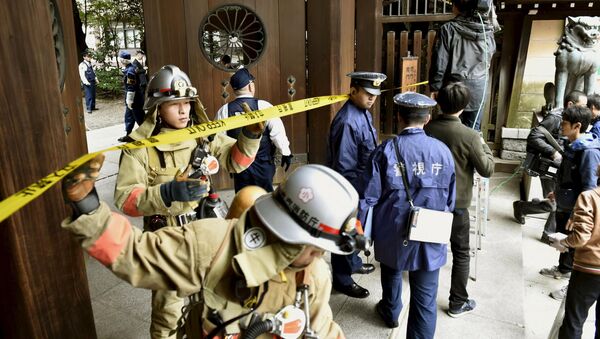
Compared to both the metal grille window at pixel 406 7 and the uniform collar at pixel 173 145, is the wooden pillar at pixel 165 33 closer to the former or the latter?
the metal grille window at pixel 406 7

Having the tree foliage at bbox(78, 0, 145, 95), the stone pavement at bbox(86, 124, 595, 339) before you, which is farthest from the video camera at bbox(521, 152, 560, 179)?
the tree foliage at bbox(78, 0, 145, 95)

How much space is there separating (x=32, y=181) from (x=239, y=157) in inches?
48.7

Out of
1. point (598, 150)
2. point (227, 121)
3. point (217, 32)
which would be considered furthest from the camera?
point (217, 32)

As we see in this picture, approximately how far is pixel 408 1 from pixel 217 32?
3136 mm

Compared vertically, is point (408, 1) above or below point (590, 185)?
above

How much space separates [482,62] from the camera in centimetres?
490

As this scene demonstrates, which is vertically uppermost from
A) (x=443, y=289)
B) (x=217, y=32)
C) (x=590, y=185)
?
(x=217, y=32)

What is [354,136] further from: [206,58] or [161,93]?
[206,58]

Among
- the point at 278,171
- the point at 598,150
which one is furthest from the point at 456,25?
the point at 278,171

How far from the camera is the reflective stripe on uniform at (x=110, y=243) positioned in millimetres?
1575

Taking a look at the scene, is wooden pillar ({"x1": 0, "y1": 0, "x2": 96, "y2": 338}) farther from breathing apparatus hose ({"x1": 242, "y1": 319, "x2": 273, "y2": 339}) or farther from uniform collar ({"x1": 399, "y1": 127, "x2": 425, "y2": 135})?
uniform collar ({"x1": 399, "y1": 127, "x2": 425, "y2": 135})

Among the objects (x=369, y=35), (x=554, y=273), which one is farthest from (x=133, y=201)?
(x=369, y=35)

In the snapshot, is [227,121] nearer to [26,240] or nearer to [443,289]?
[26,240]

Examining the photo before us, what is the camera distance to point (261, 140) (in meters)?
4.91
